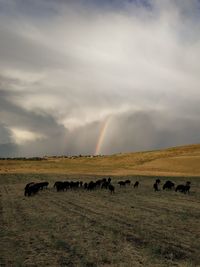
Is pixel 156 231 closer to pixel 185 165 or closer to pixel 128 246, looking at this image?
pixel 128 246

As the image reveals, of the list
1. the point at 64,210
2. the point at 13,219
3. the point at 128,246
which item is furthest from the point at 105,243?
the point at 64,210

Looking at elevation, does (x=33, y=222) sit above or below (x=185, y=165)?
below

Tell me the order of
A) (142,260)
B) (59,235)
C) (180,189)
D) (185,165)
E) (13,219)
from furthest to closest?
(185,165), (180,189), (13,219), (59,235), (142,260)

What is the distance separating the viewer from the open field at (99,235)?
12438mm

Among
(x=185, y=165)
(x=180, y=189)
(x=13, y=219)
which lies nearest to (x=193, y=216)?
(x=13, y=219)

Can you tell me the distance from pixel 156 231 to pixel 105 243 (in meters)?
2.96

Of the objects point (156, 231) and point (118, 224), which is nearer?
point (156, 231)

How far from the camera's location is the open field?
490 inches

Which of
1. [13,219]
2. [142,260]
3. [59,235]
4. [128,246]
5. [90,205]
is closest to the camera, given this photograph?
[142,260]

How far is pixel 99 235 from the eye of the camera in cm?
1605

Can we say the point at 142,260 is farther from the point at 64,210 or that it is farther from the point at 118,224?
the point at 64,210

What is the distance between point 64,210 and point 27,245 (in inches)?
364

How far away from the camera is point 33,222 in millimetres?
19391

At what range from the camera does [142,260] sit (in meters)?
12.3
